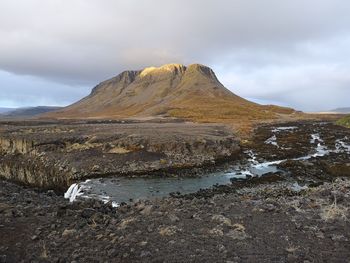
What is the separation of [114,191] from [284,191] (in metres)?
14.6

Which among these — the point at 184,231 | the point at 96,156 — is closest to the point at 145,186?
the point at 96,156

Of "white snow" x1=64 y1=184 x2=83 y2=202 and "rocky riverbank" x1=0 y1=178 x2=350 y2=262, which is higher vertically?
"rocky riverbank" x1=0 y1=178 x2=350 y2=262

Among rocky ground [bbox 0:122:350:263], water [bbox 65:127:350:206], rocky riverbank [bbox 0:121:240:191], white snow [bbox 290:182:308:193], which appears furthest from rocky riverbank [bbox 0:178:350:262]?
rocky riverbank [bbox 0:121:240:191]

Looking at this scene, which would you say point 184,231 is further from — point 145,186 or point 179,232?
point 145,186

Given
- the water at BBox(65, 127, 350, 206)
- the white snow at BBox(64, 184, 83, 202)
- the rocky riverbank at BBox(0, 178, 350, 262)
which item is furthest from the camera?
the white snow at BBox(64, 184, 83, 202)

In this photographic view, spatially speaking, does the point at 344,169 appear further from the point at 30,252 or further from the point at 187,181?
the point at 30,252

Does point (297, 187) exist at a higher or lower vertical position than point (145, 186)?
lower

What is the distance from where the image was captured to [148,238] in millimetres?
14758

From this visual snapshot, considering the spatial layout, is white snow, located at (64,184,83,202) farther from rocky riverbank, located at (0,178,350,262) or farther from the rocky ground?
rocky riverbank, located at (0,178,350,262)

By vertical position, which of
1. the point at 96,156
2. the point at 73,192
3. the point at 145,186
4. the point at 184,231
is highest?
the point at 96,156

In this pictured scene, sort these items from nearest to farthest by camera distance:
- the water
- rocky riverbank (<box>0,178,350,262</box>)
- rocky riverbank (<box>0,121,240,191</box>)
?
rocky riverbank (<box>0,178,350,262</box>) → the water → rocky riverbank (<box>0,121,240,191</box>)

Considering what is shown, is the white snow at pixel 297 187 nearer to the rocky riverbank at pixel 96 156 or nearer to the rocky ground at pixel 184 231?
the rocky ground at pixel 184 231

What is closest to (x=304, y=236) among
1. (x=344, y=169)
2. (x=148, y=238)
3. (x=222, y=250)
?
(x=222, y=250)

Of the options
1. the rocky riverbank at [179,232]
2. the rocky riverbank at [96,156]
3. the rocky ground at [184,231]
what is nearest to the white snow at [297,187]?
the rocky ground at [184,231]
